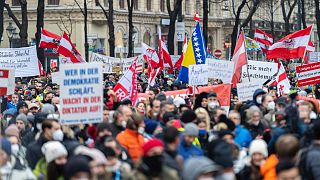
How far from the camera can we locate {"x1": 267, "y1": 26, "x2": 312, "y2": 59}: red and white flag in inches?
1141

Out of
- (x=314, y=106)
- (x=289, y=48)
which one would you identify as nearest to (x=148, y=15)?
(x=289, y=48)

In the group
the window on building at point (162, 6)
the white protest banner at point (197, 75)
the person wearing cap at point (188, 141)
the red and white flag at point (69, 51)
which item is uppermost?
the window on building at point (162, 6)

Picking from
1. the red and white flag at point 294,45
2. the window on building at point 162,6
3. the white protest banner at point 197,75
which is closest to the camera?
the white protest banner at point 197,75

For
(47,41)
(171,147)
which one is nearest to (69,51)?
(47,41)

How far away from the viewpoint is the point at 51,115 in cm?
1543

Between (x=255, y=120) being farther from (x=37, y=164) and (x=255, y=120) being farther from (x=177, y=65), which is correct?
(x=177, y=65)

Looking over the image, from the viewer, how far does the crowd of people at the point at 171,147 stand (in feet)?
33.8

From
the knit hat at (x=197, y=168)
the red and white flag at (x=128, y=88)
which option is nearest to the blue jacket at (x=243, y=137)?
the knit hat at (x=197, y=168)

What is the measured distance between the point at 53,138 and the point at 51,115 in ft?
7.43

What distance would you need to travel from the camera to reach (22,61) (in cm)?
2881

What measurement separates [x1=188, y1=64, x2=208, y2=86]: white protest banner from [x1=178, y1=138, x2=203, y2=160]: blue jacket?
8.94 metres

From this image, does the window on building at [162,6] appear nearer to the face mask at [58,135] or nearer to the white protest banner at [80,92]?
the white protest banner at [80,92]

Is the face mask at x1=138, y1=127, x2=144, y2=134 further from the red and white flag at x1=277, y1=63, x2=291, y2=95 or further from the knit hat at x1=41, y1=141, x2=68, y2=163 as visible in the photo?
the red and white flag at x1=277, y1=63, x2=291, y2=95

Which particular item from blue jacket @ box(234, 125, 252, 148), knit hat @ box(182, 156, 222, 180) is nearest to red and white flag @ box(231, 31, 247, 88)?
blue jacket @ box(234, 125, 252, 148)
